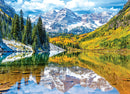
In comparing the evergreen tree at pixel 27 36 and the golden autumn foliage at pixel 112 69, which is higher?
the evergreen tree at pixel 27 36

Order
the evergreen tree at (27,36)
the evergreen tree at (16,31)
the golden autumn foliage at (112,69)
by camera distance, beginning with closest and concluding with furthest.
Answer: the golden autumn foliage at (112,69) → the evergreen tree at (27,36) → the evergreen tree at (16,31)

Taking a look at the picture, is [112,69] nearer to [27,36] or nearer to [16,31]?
[27,36]

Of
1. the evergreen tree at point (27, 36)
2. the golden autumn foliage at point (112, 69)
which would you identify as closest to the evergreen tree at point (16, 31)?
the evergreen tree at point (27, 36)

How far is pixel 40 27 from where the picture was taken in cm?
15150

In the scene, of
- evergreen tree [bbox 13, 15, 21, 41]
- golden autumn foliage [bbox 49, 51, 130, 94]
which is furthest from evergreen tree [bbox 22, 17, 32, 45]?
golden autumn foliage [bbox 49, 51, 130, 94]

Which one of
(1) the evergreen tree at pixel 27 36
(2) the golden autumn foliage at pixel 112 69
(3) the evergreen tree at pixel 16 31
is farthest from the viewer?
(3) the evergreen tree at pixel 16 31

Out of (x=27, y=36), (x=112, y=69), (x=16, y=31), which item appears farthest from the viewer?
(x=27, y=36)

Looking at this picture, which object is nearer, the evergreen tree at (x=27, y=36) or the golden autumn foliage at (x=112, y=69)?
the golden autumn foliage at (x=112, y=69)

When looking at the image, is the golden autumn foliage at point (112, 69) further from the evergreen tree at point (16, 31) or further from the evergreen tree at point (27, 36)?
the evergreen tree at point (16, 31)

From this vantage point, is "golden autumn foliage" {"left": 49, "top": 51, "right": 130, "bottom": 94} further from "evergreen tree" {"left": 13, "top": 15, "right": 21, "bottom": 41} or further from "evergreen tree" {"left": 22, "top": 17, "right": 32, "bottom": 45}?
"evergreen tree" {"left": 13, "top": 15, "right": 21, "bottom": 41}

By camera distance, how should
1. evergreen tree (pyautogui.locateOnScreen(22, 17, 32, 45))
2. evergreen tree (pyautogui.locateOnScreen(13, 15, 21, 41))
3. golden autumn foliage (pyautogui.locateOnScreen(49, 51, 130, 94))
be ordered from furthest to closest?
evergreen tree (pyautogui.locateOnScreen(13, 15, 21, 41)) → evergreen tree (pyautogui.locateOnScreen(22, 17, 32, 45)) → golden autumn foliage (pyautogui.locateOnScreen(49, 51, 130, 94))

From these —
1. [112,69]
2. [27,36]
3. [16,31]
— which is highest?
[16,31]

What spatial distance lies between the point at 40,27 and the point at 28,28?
1628 centimetres

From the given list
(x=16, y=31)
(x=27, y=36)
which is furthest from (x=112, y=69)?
(x=16, y=31)
